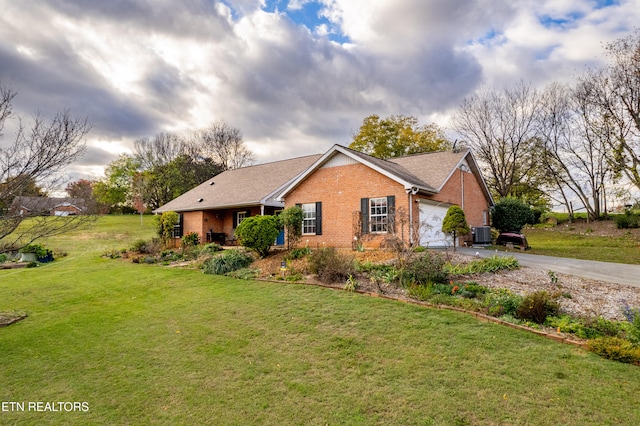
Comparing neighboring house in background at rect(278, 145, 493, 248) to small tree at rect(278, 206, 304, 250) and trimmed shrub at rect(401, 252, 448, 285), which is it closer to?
small tree at rect(278, 206, 304, 250)

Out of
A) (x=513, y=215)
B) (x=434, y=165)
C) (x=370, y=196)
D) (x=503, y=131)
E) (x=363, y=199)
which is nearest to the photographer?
(x=370, y=196)

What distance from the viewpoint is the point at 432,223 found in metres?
15.8

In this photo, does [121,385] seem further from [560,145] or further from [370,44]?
[560,145]

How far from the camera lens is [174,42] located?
11.4 metres

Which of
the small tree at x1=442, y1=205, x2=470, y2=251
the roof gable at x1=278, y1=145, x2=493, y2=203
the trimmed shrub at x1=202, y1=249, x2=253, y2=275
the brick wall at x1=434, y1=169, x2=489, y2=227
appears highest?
the roof gable at x1=278, y1=145, x2=493, y2=203

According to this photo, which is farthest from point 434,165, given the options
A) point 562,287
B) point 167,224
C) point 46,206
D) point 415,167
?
point 167,224

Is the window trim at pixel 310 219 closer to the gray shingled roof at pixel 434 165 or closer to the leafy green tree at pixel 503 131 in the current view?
the gray shingled roof at pixel 434 165

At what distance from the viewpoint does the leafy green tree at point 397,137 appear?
120 ft

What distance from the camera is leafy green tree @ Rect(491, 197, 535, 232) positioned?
68.5 feet

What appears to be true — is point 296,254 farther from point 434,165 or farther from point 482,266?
point 434,165

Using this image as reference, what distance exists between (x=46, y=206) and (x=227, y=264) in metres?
6.26

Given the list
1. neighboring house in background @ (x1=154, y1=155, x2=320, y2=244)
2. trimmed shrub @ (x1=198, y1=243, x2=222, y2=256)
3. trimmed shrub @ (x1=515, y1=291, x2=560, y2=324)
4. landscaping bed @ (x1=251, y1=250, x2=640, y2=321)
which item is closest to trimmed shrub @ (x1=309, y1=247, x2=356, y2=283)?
landscaping bed @ (x1=251, y1=250, x2=640, y2=321)

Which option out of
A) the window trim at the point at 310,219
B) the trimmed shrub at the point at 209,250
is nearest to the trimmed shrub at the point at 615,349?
the window trim at the point at 310,219

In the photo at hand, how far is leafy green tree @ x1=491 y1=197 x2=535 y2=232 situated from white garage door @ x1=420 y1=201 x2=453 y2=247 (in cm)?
705
